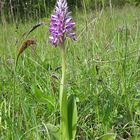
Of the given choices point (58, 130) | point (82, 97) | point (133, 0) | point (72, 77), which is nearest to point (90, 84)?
point (82, 97)

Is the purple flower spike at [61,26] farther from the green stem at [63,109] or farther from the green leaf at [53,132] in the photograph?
the green leaf at [53,132]

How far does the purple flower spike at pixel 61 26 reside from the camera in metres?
1.02

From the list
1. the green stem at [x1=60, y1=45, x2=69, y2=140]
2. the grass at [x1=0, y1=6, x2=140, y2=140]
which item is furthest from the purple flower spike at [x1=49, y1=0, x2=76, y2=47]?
the grass at [x1=0, y1=6, x2=140, y2=140]

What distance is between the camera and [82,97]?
4.77ft

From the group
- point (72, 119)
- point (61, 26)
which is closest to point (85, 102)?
point (72, 119)

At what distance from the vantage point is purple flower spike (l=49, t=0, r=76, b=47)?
102 cm

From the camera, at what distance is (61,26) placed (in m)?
1.02

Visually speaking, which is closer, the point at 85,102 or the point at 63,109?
the point at 63,109

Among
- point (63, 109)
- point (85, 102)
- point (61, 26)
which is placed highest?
point (61, 26)

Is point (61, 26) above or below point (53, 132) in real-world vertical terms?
above

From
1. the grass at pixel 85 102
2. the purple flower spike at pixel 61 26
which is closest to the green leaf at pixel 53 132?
the grass at pixel 85 102

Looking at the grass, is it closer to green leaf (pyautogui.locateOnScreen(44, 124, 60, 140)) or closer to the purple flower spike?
green leaf (pyautogui.locateOnScreen(44, 124, 60, 140))

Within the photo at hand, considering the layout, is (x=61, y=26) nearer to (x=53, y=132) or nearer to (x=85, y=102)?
(x=53, y=132)

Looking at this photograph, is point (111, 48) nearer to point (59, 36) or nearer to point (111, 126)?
point (111, 126)
